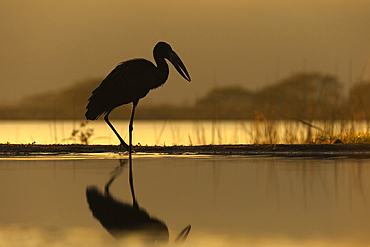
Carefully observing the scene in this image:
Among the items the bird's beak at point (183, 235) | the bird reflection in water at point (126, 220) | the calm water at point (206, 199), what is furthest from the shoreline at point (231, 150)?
the bird's beak at point (183, 235)

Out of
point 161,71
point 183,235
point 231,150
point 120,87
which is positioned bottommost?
point 183,235

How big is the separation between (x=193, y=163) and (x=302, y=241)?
207 inches

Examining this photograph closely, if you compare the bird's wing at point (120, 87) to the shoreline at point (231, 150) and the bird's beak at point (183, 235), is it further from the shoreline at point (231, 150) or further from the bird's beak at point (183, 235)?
the bird's beak at point (183, 235)

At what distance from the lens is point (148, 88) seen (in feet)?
35.6

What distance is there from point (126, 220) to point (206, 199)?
1.31 metres

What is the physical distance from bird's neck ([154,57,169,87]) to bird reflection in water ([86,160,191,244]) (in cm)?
512

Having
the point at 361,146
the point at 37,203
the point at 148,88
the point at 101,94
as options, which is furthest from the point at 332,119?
the point at 37,203

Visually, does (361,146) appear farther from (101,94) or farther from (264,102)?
(101,94)

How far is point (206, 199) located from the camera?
5758 millimetres

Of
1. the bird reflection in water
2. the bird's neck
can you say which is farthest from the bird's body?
the bird reflection in water

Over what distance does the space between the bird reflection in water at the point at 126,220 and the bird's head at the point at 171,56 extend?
578 centimetres

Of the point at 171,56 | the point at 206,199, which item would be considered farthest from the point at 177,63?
the point at 206,199

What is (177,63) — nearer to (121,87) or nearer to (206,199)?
(121,87)

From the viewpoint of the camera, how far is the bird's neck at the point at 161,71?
11023 millimetres
